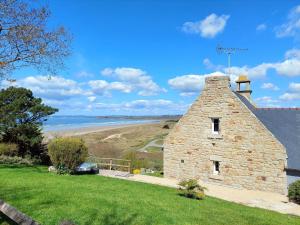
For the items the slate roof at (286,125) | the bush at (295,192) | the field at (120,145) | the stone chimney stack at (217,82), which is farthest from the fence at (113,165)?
the bush at (295,192)

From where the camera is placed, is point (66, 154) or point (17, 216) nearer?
point (17, 216)

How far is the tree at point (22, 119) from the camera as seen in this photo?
26234 mm

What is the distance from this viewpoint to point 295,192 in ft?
54.4

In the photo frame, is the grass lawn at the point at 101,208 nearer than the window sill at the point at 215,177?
Yes

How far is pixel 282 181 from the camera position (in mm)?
18578

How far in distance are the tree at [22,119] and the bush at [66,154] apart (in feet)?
28.7

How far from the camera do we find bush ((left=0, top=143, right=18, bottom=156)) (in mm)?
24375

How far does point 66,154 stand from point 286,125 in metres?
16.0

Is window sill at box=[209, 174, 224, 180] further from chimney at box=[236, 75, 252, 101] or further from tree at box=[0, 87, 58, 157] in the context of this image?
tree at box=[0, 87, 58, 157]

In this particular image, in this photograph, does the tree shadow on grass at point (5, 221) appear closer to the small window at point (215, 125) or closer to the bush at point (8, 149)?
the small window at point (215, 125)

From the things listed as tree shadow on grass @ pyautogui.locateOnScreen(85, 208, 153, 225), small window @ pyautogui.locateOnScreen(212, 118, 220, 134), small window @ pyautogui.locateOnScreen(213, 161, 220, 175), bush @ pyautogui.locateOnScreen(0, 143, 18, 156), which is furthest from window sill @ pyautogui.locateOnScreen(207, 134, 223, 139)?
bush @ pyautogui.locateOnScreen(0, 143, 18, 156)

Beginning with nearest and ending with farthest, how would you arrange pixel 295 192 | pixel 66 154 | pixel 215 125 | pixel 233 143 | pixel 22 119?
pixel 295 192
pixel 66 154
pixel 233 143
pixel 215 125
pixel 22 119

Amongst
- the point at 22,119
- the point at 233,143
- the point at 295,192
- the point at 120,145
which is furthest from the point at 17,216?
the point at 120,145

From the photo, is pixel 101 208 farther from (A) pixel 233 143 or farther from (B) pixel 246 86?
(B) pixel 246 86
